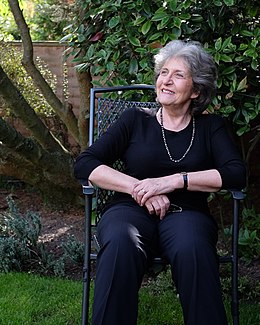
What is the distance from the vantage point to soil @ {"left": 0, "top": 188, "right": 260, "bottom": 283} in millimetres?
4109

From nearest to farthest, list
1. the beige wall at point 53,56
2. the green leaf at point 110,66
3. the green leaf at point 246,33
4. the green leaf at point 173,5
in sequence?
the green leaf at point 173,5
the green leaf at point 246,33
the green leaf at point 110,66
the beige wall at point 53,56

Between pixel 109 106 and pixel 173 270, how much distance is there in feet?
3.80

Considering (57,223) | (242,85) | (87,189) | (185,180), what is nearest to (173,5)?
(242,85)

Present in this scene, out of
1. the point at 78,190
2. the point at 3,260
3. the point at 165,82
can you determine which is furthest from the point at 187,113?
the point at 78,190

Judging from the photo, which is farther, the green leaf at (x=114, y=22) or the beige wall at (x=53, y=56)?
the beige wall at (x=53, y=56)

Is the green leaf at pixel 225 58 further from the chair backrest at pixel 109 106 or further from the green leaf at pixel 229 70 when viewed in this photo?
the chair backrest at pixel 109 106

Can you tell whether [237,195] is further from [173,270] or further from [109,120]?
[109,120]

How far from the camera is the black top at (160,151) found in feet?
9.55

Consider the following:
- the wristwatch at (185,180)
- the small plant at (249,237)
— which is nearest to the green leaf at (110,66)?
the wristwatch at (185,180)

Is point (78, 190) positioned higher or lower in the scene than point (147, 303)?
higher

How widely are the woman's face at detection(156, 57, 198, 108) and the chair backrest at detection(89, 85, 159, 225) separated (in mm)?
395

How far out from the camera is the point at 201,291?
2490 millimetres

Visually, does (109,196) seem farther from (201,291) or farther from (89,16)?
(89,16)

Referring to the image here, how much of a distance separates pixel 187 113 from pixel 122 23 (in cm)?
80
